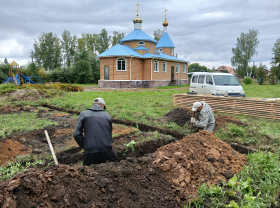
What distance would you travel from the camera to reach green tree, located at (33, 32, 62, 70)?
48969 mm

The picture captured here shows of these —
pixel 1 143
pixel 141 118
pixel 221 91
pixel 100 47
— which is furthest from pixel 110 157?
pixel 100 47

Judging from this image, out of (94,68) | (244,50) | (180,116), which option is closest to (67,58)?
(94,68)

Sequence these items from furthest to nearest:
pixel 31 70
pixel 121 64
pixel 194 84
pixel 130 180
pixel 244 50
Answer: pixel 244 50 → pixel 31 70 → pixel 121 64 → pixel 194 84 → pixel 130 180

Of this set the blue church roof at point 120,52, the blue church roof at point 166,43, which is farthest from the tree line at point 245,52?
the blue church roof at point 120,52

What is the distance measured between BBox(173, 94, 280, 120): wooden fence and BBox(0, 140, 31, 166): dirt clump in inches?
286

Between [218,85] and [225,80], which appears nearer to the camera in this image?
[218,85]

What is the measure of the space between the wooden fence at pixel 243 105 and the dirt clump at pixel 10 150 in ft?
23.8

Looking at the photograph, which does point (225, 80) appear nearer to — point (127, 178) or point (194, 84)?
point (194, 84)

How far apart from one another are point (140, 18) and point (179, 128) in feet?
77.8

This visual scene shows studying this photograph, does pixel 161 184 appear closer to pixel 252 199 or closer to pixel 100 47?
pixel 252 199

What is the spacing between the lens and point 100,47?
2179 inches

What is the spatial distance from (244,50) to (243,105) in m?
43.9

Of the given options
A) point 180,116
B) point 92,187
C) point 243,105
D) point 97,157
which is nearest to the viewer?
point 92,187

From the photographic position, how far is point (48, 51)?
163 feet
